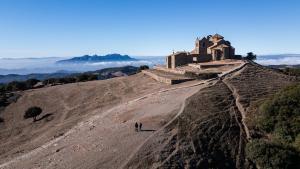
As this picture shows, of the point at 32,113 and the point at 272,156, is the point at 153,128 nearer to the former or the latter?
the point at 272,156

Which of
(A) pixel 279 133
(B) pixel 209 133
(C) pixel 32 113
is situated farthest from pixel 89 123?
(A) pixel 279 133

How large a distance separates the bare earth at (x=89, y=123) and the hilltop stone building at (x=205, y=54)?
6.00 m

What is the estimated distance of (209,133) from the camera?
1453 inches

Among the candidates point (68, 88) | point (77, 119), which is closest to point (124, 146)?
point (77, 119)

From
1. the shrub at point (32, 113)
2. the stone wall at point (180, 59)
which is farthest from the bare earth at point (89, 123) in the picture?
the stone wall at point (180, 59)

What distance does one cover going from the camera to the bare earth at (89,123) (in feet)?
110

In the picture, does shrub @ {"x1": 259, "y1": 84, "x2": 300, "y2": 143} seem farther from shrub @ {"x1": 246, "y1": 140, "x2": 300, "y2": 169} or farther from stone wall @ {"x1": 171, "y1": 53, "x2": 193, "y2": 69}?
stone wall @ {"x1": 171, "y1": 53, "x2": 193, "y2": 69}

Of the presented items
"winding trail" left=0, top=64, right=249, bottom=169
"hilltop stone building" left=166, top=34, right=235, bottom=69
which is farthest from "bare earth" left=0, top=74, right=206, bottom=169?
"hilltop stone building" left=166, top=34, right=235, bottom=69

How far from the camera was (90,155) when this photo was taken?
3294cm

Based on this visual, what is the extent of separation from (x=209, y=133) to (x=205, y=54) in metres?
33.8

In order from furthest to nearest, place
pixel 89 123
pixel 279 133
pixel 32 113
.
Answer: pixel 32 113 < pixel 89 123 < pixel 279 133

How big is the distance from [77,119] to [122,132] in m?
12.5

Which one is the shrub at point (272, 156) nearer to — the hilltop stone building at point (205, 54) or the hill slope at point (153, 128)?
the hill slope at point (153, 128)

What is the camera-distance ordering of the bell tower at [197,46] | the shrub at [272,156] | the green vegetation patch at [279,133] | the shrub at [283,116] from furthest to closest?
the bell tower at [197,46] → the shrub at [283,116] → the green vegetation patch at [279,133] → the shrub at [272,156]
